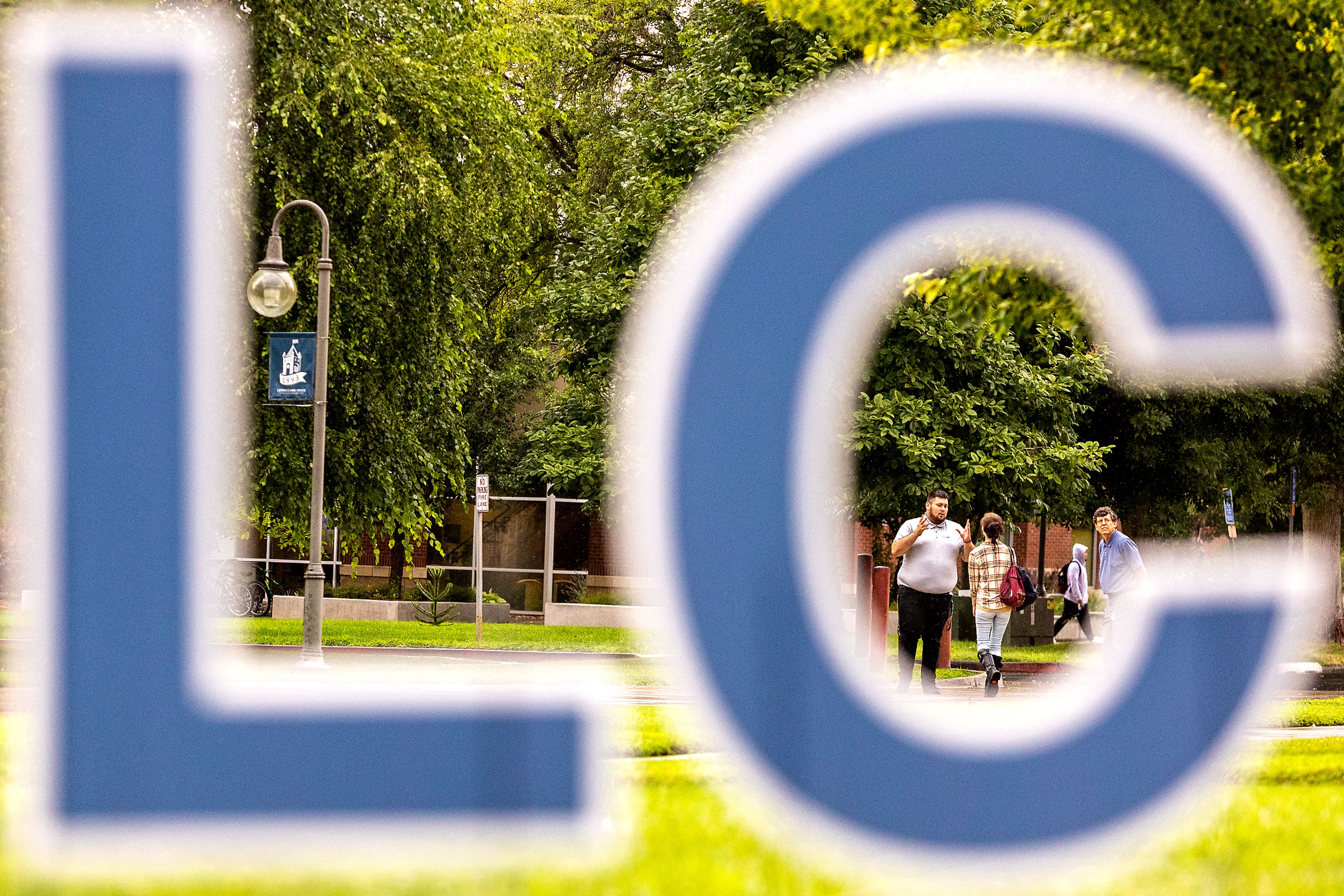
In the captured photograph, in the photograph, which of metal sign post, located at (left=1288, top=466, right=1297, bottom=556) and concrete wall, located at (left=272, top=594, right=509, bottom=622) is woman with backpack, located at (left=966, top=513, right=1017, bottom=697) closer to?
metal sign post, located at (left=1288, top=466, right=1297, bottom=556)

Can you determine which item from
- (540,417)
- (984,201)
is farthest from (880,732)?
(540,417)

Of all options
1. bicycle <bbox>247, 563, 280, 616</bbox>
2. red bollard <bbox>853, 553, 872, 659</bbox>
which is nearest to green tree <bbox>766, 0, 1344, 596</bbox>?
red bollard <bbox>853, 553, 872, 659</bbox>

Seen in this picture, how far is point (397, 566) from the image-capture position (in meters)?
33.3

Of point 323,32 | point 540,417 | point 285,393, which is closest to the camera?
point 285,393

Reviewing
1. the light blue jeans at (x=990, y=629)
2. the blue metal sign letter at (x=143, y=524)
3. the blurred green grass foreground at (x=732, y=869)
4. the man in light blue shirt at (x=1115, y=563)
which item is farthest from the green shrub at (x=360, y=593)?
the blue metal sign letter at (x=143, y=524)

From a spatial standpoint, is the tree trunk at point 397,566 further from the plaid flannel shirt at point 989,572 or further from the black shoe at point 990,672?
the plaid flannel shirt at point 989,572

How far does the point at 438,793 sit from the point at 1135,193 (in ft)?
8.22

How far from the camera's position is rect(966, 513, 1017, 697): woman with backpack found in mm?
13289

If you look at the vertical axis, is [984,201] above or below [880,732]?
above

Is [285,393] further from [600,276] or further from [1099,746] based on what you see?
[1099,746]

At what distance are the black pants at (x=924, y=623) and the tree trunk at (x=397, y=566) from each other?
2004 cm

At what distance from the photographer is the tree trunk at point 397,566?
3184 centimetres

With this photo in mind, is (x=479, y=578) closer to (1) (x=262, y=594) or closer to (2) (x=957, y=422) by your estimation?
(2) (x=957, y=422)

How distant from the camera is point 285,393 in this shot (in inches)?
613
